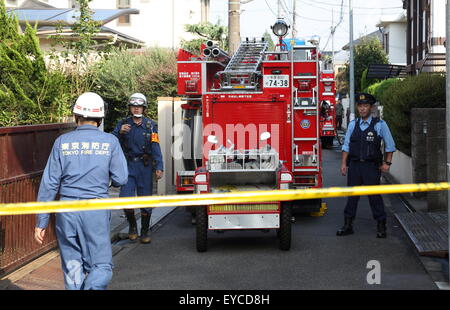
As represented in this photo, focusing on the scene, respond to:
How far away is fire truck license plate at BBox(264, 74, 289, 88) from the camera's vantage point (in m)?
11.5

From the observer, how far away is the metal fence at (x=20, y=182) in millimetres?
7830

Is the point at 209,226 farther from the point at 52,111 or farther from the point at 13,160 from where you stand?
the point at 52,111

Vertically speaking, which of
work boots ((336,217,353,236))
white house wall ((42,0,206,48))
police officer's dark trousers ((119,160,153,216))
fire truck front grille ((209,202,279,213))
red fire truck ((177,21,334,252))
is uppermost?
Result: white house wall ((42,0,206,48))

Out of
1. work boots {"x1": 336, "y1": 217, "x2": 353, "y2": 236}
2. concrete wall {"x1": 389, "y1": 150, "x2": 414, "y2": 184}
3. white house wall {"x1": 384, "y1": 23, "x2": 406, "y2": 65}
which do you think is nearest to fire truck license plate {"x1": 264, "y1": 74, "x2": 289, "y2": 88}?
work boots {"x1": 336, "y1": 217, "x2": 353, "y2": 236}

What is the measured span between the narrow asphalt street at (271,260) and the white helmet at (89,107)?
7.30 ft

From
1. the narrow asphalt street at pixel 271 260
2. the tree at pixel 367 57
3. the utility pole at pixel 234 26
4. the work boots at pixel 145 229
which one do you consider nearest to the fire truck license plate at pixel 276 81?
the narrow asphalt street at pixel 271 260

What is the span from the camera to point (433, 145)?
12164 mm

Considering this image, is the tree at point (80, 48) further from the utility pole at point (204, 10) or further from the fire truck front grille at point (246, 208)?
the utility pole at point (204, 10)

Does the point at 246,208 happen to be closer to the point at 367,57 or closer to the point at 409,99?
the point at 409,99

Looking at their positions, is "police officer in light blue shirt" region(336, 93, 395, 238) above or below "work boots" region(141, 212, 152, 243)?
above

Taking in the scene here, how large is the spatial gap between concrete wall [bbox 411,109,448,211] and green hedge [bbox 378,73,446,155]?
4.02 feet

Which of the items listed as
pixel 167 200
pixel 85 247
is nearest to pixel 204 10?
pixel 85 247

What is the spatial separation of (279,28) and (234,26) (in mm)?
5993

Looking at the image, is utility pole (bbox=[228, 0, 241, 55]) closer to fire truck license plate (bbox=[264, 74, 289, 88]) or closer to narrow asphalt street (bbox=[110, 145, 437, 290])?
fire truck license plate (bbox=[264, 74, 289, 88])
